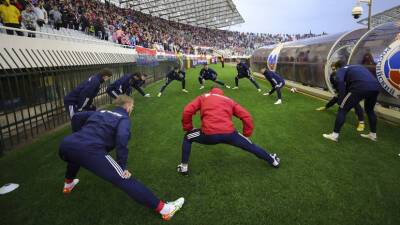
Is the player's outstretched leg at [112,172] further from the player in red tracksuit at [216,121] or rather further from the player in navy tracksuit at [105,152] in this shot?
the player in red tracksuit at [216,121]

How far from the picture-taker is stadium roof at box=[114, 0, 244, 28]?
5130 centimetres

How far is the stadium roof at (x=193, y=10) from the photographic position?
51297mm

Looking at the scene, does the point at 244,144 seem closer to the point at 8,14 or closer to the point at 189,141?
the point at 189,141

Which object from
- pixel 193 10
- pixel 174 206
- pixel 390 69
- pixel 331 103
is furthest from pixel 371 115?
pixel 193 10

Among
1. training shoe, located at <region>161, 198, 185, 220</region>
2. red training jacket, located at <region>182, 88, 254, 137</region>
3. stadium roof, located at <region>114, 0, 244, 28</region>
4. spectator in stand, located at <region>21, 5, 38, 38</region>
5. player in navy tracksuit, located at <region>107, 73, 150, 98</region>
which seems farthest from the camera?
stadium roof, located at <region>114, 0, 244, 28</region>

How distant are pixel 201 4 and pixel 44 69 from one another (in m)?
55.1

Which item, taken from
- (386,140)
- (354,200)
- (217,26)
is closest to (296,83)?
(386,140)

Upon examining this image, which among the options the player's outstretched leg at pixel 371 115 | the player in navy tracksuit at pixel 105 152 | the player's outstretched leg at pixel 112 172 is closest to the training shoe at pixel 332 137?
the player's outstretched leg at pixel 371 115

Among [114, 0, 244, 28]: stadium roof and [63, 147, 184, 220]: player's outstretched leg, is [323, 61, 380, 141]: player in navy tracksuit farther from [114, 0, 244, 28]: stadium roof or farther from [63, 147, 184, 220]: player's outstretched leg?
[114, 0, 244, 28]: stadium roof

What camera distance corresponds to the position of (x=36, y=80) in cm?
749

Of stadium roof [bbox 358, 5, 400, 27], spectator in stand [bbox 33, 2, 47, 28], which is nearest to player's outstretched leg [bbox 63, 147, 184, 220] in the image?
spectator in stand [bbox 33, 2, 47, 28]

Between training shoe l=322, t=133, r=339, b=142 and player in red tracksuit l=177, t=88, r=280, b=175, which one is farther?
training shoe l=322, t=133, r=339, b=142

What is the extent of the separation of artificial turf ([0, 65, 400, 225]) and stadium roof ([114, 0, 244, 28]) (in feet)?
146

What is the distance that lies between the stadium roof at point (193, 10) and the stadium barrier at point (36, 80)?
3880 cm
